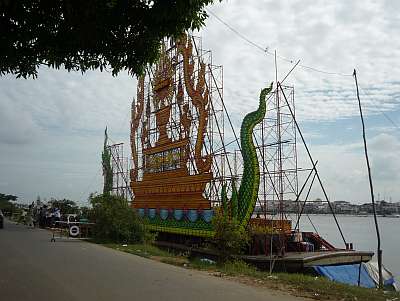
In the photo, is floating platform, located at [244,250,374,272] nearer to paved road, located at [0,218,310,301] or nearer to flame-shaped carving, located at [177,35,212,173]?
flame-shaped carving, located at [177,35,212,173]

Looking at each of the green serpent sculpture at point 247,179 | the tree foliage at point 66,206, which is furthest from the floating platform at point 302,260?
the tree foliage at point 66,206

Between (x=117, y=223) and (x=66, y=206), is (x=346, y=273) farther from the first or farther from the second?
(x=66, y=206)

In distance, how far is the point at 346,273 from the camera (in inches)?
733

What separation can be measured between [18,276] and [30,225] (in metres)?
24.4

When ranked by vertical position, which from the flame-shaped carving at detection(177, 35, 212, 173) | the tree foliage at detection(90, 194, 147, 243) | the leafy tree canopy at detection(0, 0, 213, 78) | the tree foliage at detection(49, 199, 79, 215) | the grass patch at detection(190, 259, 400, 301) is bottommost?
the grass patch at detection(190, 259, 400, 301)

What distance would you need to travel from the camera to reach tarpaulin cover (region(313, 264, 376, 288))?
1770 cm

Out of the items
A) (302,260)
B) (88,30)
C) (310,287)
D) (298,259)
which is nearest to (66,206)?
(298,259)

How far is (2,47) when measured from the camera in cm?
670

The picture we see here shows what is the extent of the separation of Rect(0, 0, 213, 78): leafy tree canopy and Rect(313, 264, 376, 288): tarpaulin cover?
12.9 m

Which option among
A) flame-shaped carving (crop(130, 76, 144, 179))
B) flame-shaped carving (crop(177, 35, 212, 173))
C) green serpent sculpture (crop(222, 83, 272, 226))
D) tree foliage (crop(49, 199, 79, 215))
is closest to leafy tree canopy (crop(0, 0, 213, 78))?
green serpent sculpture (crop(222, 83, 272, 226))

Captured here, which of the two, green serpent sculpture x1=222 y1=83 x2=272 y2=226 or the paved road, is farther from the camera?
green serpent sculpture x1=222 y1=83 x2=272 y2=226

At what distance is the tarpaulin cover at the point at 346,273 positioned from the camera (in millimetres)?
17705

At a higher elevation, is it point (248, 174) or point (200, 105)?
point (200, 105)

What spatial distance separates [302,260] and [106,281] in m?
10.0
